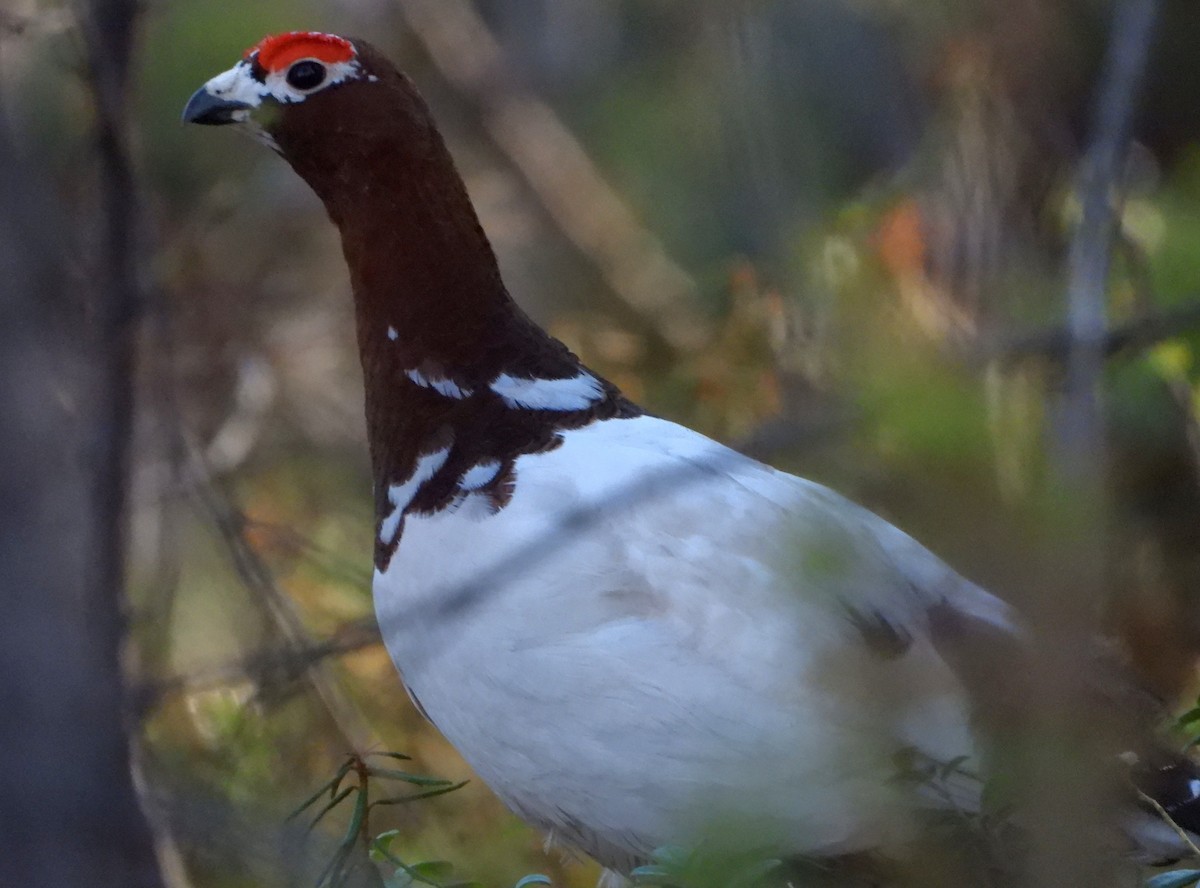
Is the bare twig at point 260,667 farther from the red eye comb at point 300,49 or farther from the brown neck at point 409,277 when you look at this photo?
the red eye comb at point 300,49

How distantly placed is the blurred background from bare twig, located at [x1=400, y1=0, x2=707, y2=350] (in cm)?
1

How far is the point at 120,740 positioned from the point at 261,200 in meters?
4.37

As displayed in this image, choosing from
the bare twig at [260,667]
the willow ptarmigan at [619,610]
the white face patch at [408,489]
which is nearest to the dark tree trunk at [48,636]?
the bare twig at [260,667]

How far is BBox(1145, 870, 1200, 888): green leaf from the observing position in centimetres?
175

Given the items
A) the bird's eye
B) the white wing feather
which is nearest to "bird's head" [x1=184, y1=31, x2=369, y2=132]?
the bird's eye

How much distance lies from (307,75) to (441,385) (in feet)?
1.86

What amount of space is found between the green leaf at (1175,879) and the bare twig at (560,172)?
2.41 meters

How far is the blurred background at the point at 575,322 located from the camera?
135 centimetres

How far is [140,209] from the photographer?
2062 millimetres

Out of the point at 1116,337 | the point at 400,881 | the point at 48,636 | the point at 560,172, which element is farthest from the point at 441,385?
the point at 560,172

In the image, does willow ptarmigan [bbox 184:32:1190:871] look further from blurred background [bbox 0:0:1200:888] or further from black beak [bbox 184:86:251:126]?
black beak [bbox 184:86:251:126]

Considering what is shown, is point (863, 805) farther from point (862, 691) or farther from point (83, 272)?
point (83, 272)

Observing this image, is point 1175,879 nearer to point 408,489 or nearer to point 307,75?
point 408,489

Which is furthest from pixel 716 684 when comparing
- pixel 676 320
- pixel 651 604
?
pixel 676 320
